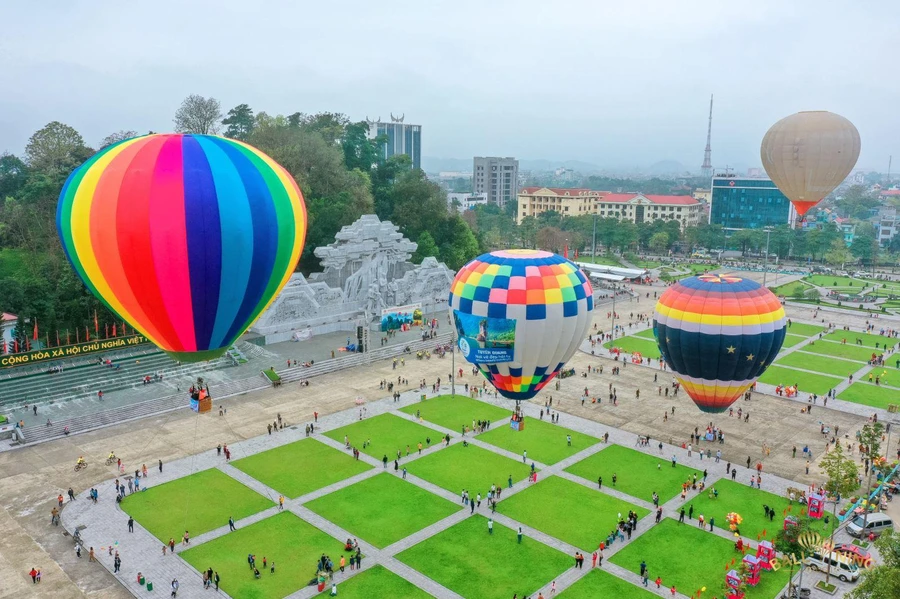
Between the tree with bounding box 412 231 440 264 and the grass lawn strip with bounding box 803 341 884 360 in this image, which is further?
the tree with bounding box 412 231 440 264

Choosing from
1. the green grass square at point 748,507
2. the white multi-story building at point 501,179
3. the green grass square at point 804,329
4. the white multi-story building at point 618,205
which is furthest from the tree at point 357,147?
the white multi-story building at point 501,179

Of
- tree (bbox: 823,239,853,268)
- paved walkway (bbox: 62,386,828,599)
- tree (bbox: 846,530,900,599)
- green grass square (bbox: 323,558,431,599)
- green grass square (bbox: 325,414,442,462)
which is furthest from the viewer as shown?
tree (bbox: 823,239,853,268)

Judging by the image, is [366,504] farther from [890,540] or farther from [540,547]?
[890,540]

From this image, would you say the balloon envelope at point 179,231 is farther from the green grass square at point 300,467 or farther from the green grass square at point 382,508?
the green grass square at point 300,467

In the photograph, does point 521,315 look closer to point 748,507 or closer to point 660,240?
point 748,507

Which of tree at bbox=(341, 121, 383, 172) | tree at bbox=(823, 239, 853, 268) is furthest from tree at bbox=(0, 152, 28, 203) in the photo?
tree at bbox=(823, 239, 853, 268)

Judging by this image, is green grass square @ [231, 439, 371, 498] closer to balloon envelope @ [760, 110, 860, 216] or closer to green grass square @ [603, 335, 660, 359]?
green grass square @ [603, 335, 660, 359]

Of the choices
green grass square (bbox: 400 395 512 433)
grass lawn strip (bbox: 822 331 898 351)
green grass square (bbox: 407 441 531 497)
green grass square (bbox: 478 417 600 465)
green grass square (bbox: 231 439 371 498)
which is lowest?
green grass square (bbox: 231 439 371 498)
